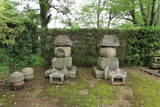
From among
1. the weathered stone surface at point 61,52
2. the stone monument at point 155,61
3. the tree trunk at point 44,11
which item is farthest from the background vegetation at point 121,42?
the tree trunk at point 44,11

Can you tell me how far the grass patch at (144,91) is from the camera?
274 cm

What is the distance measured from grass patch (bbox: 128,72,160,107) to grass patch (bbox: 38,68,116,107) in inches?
25.7

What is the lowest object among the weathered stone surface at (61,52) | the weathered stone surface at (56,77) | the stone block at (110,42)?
the weathered stone surface at (56,77)

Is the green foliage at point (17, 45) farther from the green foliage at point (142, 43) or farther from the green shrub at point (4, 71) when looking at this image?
the green foliage at point (142, 43)

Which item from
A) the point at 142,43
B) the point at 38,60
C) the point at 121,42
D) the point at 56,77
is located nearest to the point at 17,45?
the point at 38,60

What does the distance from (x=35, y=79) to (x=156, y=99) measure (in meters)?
4.02

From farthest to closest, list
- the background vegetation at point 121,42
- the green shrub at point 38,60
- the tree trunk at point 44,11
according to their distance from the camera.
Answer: the tree trunk at point 44,11, the green shrub at point 38,60, the background vegetation at point 121,42

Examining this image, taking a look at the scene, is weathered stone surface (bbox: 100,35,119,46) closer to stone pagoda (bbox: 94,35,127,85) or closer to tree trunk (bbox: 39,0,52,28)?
stone pagoda (bbox: 94,35,127,85)

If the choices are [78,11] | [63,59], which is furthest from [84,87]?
[78,11]

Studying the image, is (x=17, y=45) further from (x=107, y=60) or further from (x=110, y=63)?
(x=110, y=63)

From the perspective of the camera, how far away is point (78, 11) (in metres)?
10.7

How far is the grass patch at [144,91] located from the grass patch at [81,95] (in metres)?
0.65

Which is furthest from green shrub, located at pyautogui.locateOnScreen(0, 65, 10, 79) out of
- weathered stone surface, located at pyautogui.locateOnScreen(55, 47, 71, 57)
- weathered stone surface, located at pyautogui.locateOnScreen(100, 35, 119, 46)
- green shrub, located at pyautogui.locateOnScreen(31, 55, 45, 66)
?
weathered stone surface, located at pyautogui.locateOnScreen(100, 35, 119, 46)

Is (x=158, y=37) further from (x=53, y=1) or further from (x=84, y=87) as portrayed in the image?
(x=53, y=1)
